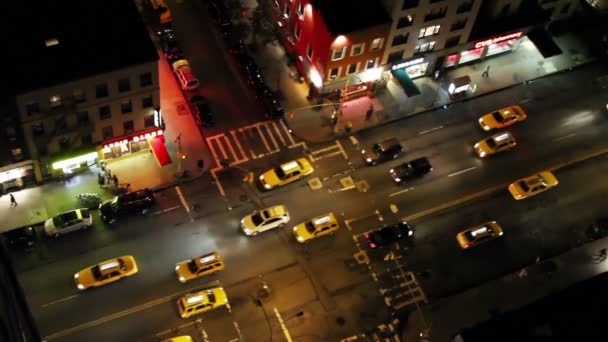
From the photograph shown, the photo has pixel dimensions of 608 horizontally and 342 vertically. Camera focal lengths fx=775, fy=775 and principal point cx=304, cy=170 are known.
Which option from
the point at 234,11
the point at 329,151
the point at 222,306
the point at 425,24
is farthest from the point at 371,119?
the point at 222,306

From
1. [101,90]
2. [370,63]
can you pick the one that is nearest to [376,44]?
[370,63]

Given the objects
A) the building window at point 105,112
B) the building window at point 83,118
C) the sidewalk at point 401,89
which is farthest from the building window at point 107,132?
the sidewalk at point 401,89

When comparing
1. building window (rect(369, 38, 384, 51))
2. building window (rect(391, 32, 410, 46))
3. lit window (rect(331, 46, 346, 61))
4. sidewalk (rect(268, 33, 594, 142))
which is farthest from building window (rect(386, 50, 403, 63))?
lit window (rect(331, 46, 346, 61))

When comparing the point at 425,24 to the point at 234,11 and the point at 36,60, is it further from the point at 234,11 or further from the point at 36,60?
the point at 36,60

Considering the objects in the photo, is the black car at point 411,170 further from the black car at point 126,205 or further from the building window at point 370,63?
the black car at point 126,205

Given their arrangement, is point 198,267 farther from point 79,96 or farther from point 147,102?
point 79,96
